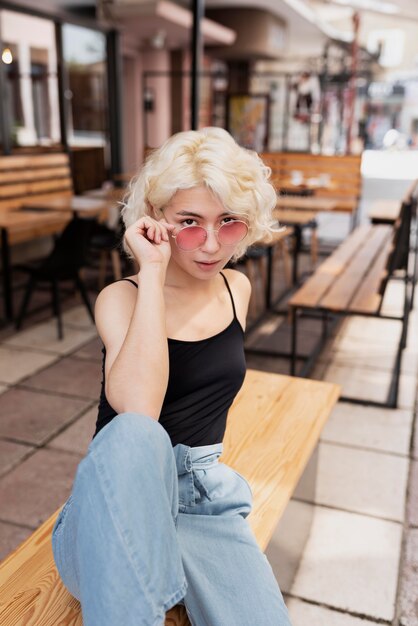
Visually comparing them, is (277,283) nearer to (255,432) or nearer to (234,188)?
(255,432)

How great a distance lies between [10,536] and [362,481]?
5.55ft

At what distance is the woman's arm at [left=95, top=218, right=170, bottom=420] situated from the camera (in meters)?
1.42

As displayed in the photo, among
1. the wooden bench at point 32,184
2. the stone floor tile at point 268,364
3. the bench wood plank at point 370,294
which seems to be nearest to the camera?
the bench wood plank at point 370,294

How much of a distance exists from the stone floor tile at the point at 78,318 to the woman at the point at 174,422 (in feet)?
12.2

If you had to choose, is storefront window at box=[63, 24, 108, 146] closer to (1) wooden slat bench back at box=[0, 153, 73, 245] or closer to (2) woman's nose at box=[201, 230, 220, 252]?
(1) wooden slat bench back at box=[0, 153, 73, 245]

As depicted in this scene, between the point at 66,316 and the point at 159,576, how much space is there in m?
4.65

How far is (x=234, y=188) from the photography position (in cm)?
161

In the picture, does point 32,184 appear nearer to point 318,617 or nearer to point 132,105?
point 318,617

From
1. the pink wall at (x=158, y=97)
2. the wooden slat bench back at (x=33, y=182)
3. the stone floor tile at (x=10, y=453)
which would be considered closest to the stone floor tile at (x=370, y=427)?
the stone floor tile at (x=10, y=453)

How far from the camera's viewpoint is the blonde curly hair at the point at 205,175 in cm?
157

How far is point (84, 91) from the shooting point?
41.8 ft

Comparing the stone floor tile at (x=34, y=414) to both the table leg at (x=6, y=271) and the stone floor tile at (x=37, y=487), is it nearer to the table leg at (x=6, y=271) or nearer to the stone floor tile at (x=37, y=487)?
the stone floor tile at (x=37, y=487)

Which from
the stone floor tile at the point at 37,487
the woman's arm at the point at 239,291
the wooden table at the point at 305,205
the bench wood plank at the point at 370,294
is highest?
the woman's arm at the point at 239,291

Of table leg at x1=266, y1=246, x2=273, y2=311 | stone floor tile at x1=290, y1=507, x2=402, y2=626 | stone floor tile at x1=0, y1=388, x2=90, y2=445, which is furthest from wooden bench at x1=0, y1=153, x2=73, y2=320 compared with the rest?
stone floor tile at x1=290, y1=507, x2=402, y2=626
